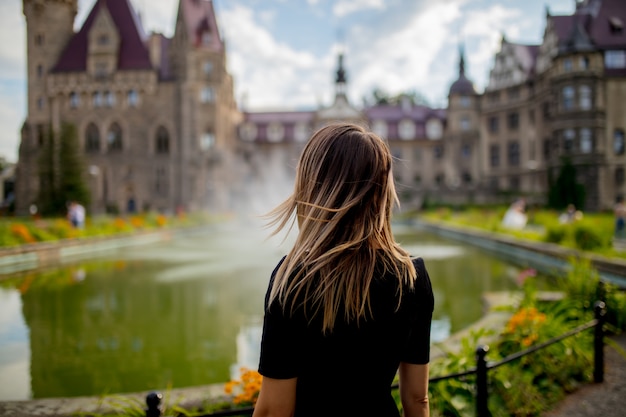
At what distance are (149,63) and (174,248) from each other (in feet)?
94.7

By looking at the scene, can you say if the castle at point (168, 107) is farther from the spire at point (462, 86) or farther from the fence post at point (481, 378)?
the fence post at point (481, 378)

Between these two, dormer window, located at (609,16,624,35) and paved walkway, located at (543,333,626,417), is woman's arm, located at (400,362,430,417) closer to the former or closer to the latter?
paved walkway, located at (543,333,626,417)

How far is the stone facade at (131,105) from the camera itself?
41.4 metres

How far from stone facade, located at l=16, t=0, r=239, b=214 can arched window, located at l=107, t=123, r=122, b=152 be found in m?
0.08

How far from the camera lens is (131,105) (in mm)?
42188

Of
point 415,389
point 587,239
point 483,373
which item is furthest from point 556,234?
point 415,389

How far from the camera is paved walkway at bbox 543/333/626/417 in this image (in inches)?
154

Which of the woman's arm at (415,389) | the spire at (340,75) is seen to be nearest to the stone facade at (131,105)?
the spire at (340,75)

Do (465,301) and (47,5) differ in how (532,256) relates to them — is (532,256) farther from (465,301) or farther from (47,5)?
(47,5)

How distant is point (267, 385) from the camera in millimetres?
1355

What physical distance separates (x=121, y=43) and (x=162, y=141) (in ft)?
32.6

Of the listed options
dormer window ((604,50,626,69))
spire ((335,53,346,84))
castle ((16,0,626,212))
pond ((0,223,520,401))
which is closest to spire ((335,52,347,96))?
spire ((335,53,346,84))

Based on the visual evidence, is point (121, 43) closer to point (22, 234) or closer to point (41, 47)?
point (41, 47)

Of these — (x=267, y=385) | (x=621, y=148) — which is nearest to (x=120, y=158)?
(x=621, y=148)
